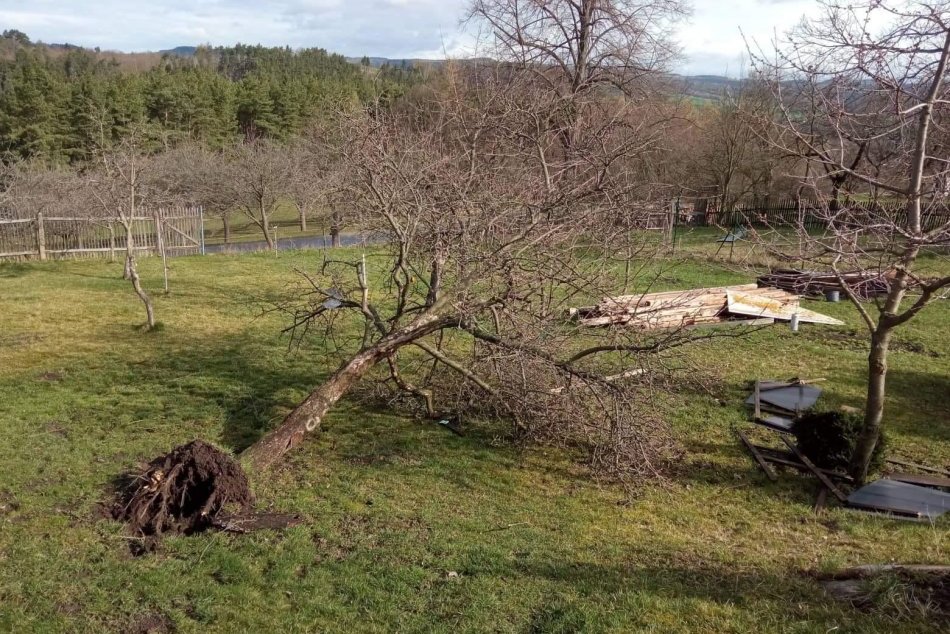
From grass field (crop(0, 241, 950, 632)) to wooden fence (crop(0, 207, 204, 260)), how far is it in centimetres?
1117

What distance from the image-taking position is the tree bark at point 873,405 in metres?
5.95

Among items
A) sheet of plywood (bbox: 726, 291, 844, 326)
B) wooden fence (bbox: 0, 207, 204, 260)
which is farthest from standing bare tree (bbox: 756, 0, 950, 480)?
wooden fence (bbox: 0, 207, 204, 260)

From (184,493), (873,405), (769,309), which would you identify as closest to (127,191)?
(184,493)

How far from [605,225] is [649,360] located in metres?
1.74

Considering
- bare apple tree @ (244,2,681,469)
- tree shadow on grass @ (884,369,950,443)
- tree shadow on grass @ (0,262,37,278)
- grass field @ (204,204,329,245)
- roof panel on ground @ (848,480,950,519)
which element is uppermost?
bare apple tree @ (244,2,681,469)

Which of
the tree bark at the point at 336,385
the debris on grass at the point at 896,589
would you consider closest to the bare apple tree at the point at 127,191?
the tree bark at the point at 336,385

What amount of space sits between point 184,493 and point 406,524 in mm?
1722

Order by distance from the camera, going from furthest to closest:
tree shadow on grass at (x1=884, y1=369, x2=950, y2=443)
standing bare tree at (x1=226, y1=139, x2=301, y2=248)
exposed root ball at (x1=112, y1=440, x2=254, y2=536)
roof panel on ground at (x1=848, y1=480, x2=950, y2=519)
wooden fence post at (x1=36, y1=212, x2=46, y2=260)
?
standing bare tree at (x1=226, y1=139, x2=301, y2=248), wooden fence post at (x1=36, y1=212, x2=46, y2=260), tree shadow on grass at (x1=884, y1=369, x2=950, y2=443), roof panel on ground at (x1=848, y1=480, x2=950, y2=519), exposed root ball at (x1=112, y1=440, x2=254, y2=536)

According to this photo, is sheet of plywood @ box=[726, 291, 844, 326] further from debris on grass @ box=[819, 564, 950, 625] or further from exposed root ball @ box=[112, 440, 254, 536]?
exposed root ball @ box=[112, 440, 254, 536]

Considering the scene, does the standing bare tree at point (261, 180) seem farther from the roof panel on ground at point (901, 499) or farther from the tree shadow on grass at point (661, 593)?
the tree shadow on grass at point (661, 593)

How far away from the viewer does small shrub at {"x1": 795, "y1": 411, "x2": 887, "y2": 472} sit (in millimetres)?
6535

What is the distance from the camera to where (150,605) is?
13.5 ft

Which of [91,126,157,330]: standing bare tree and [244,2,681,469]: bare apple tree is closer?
[244,2,681,469]: bare apple tree

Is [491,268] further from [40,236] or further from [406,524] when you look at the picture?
[40,236]
